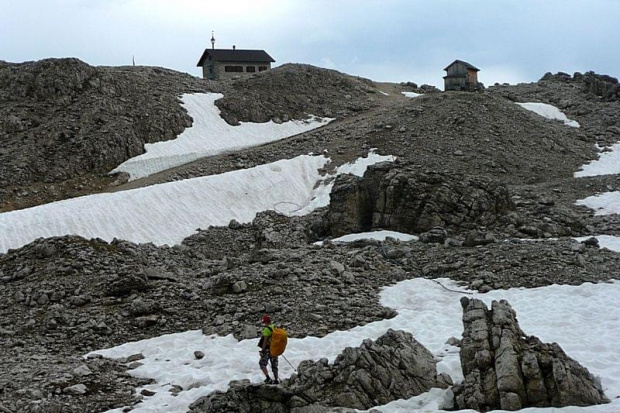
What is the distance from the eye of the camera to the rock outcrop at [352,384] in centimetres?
1220

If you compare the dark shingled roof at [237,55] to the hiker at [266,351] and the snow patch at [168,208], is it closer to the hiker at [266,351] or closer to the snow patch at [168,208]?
the snow patch at [168,208]

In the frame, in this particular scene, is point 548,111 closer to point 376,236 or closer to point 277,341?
point 376,236

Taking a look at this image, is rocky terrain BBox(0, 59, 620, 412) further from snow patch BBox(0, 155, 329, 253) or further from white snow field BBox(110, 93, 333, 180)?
snow patch BBox(0, 155, 329, 253)

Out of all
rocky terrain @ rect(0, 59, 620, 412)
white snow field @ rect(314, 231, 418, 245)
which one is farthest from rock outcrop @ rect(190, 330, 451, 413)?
white snow field @ rect(314, 231, 418, 245)

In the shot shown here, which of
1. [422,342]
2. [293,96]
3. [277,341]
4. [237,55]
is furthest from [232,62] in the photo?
[277,341]

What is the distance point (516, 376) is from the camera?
39.3ft

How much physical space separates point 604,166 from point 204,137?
32.9 m

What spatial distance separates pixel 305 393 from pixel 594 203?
96.5ft

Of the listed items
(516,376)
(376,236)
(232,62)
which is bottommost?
(516,376)

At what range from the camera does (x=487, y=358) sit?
12.6 meters

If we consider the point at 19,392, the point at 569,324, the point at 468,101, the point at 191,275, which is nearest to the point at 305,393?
the point at 19,392

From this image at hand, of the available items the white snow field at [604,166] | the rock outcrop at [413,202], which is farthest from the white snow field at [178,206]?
the white snow field at [604,166]

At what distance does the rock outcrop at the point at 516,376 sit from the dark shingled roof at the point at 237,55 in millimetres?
77337

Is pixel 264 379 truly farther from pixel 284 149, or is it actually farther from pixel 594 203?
pixel 284 149
